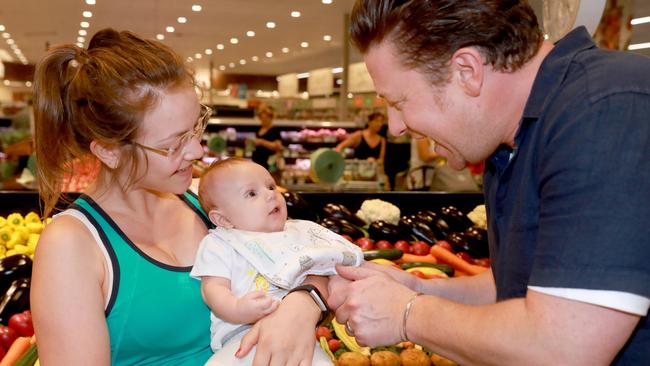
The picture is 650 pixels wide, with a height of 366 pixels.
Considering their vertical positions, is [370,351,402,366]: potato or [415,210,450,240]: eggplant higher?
[415,210,450,240]: eggplant

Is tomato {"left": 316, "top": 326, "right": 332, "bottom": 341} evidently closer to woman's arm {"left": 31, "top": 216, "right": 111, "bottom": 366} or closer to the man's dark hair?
woman's arm {"left": 31, "top": 216, "right": 111, "bottom": 366}

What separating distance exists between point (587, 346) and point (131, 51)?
129 centimetres

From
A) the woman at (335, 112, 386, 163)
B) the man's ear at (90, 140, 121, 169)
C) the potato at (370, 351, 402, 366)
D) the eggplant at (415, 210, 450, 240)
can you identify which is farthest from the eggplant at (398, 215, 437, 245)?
the woman at (335, 112, 386, 163)

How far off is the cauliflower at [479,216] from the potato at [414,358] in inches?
67.5

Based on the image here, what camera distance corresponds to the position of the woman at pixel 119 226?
55.7 inches

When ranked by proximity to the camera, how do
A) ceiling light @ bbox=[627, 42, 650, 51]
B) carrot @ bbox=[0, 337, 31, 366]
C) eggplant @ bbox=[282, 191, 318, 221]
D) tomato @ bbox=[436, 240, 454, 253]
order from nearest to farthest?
carrot @ bbox=[0, 337, 31, 366] → tomato @ bbox=[436, 240, 454, 253] → eggplant @ bbox=[282, 191, 318, 221] → ceiling light @ bbox=[627, 42, 650, 51]

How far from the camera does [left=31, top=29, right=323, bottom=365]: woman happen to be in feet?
4.64

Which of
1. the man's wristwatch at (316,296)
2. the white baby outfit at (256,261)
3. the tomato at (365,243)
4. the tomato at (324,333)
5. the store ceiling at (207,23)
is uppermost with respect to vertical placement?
the store ceiling at (207,23)

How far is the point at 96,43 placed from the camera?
1596mm

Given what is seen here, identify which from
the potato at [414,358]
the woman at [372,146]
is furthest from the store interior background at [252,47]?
the potato at [414,358]

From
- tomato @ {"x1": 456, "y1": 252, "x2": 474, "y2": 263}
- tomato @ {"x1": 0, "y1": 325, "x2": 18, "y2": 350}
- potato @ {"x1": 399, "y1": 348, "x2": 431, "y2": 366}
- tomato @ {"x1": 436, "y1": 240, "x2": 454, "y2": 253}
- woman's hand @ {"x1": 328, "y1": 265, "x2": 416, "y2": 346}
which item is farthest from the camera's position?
tomato @ {"x1": 436, "y1": 240, "x2": 454, "y2": 253}

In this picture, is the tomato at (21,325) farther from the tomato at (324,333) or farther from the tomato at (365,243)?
the tomato at (365,243)

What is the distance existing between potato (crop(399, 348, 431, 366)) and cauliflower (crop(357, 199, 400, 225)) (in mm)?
1521

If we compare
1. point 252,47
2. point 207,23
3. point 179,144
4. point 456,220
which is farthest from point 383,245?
point 252,47
